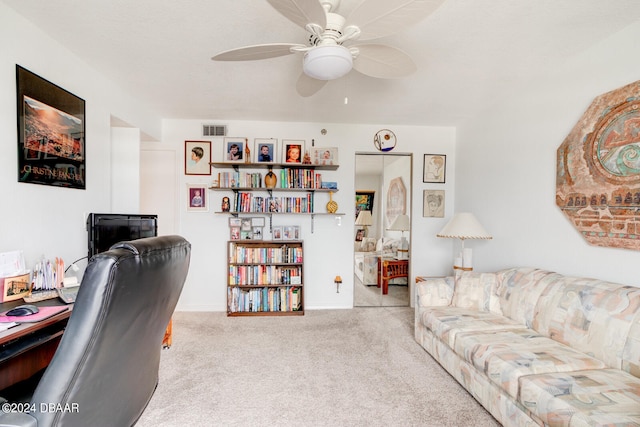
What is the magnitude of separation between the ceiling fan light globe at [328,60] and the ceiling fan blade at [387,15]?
0.12 m

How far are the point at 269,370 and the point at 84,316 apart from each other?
201 cm

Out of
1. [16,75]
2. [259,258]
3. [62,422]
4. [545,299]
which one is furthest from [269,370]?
[16,75]

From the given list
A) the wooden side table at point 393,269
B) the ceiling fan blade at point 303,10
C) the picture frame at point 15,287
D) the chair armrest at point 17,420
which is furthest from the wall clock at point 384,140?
the chair armrest at point 17,420

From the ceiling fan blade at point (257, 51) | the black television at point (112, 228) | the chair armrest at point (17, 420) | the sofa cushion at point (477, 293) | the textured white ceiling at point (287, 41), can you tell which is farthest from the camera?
the sofa cushion at point (477, 293)

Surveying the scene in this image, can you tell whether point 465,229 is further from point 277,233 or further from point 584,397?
point 277,233

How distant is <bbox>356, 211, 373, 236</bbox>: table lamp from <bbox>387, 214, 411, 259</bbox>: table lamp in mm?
321

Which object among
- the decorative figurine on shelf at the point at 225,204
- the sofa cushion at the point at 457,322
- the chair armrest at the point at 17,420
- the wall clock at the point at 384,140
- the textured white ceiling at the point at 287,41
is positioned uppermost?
the textured white ceiling at the point at 287,41

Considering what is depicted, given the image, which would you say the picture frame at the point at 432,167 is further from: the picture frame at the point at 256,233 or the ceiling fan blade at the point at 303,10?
the ceiling fan blade at the point at 303,10

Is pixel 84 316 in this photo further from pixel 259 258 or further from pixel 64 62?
pixel 259 258

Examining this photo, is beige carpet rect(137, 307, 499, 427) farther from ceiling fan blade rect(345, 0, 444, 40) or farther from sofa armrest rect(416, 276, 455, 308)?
ceiling fan blade rect(345, 0, 444, 40)

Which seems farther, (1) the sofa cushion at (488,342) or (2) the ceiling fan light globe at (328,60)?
(1) the sofa cushion at (488,342)

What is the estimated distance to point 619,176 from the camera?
6.58ft

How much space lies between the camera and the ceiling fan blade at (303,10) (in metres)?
1.21

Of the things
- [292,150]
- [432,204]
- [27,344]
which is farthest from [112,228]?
[432,204]
